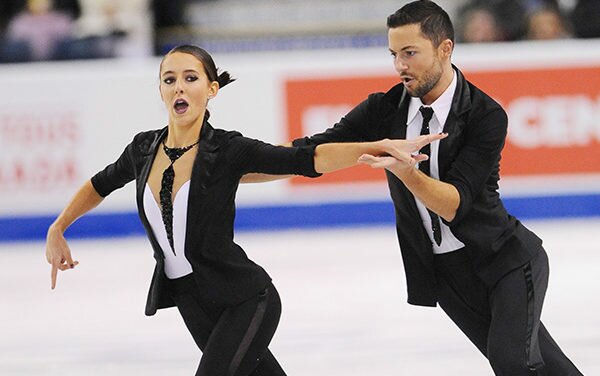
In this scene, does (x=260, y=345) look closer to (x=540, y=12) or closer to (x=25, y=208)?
(x=25, y=208)

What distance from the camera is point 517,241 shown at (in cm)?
330

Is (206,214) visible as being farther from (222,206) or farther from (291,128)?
(291,128)

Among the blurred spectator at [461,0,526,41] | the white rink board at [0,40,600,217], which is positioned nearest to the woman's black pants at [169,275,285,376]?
the white rink board at [0,40,600,217]

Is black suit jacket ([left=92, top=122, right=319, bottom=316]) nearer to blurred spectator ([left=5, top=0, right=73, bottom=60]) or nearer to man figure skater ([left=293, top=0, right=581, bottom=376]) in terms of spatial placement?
man figure skater ([left=293, top=0, right=581, bottom=376])

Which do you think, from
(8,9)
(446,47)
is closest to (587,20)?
(8,9)

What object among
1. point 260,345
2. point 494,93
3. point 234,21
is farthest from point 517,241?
point 234,21

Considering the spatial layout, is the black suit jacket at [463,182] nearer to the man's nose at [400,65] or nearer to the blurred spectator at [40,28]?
the man's nose at [400,65]

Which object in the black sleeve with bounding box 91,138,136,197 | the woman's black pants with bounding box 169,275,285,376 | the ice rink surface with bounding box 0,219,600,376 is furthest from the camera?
the ice rink surface with bounding box 0,219,600,376

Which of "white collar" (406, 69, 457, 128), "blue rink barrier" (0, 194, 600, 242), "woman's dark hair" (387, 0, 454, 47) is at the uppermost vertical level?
"woman's dark hair" (387, 0, 454, 47)

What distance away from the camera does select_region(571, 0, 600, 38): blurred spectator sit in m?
8.63

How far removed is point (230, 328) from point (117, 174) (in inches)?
24.0

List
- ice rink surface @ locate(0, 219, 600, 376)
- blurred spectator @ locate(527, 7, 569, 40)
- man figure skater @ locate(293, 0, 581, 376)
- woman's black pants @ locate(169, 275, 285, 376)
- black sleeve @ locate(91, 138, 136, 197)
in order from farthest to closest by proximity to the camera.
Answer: blurred spectator @ locate(527, 7, 569, 40), ice rink surface @ locate(0, 219, 600, 376), black sleeve @ locate(91, 138, 136, 197), man figure skater @ locate(293, 0, 581, 376), woman's black pants @ locate(169, 275, 285, 376)

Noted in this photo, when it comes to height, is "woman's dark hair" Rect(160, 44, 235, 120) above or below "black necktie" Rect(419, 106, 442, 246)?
above

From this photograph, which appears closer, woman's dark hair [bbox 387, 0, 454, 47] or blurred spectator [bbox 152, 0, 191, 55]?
woman's dark hair [bbox 387, 0, 454, 47]
